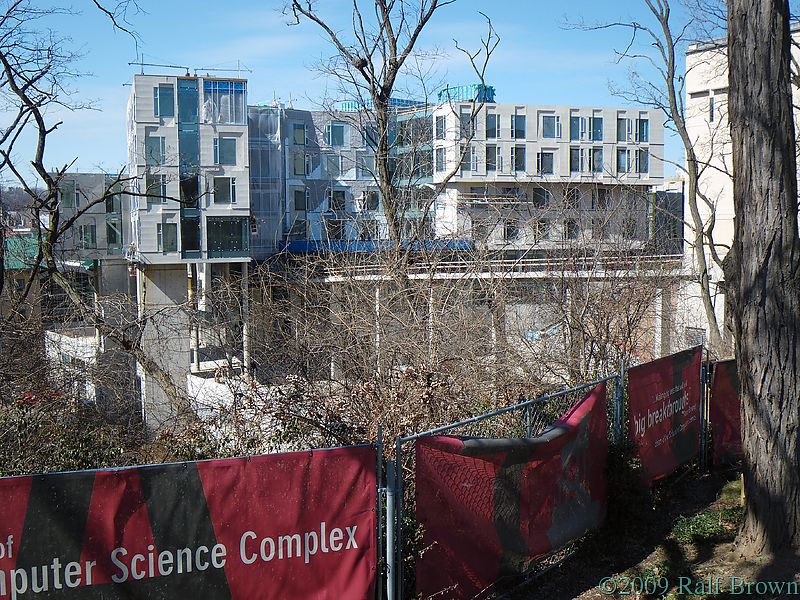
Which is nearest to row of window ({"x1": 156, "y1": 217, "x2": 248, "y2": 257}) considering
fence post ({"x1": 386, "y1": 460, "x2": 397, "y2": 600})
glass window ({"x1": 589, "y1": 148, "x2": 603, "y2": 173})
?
glass window ({"x1": 589, "y1": 148, "x2": 603, "y2": 173})

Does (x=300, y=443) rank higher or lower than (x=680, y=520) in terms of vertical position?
higher

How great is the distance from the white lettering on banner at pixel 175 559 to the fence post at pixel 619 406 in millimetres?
4525

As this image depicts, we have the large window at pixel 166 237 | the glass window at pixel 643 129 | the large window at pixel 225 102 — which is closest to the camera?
the large window at pixel 166 237

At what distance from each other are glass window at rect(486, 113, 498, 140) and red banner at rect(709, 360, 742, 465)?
5069 centimetres

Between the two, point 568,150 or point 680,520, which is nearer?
point 680,520

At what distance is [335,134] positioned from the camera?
5866cm

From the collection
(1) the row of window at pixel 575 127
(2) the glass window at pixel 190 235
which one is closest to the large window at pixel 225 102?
(2) the glass window at pixel 190 235

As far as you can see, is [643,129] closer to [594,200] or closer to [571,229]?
[594,200]

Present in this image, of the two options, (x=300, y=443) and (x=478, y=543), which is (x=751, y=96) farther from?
(x=300, y=443)

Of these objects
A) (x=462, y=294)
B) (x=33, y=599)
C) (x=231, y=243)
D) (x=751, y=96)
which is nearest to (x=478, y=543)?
(x=33, y=599)

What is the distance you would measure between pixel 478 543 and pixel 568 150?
196 ft

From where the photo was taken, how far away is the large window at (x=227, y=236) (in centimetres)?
4559

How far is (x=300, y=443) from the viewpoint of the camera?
891cm

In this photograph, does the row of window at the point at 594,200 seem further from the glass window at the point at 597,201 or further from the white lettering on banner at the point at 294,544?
the white lettering on banner at the point at 294,544
